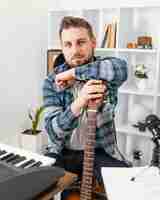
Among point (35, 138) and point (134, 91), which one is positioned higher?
point (134, 91)

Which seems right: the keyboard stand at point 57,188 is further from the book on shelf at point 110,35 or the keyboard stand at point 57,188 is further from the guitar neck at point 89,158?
the book on shelf at point 110,35

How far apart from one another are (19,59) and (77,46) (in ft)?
4.73

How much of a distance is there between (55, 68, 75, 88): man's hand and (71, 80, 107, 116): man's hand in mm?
117

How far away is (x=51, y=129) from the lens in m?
1.83

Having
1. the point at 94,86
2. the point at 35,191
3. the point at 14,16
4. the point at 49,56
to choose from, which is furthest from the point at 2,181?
the point at 14,16

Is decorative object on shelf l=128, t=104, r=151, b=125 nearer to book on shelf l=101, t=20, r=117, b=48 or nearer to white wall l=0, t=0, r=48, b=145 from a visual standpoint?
book on shelf l=101, t=20, r=117, b=48

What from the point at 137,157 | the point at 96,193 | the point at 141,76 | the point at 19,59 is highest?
the point at 19,59

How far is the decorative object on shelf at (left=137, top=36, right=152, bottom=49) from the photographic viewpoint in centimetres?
267

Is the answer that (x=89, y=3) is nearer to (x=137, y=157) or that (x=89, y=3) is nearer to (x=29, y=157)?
(x=137, y=157)

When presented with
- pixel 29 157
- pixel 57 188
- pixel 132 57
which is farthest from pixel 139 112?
pixel 57 188

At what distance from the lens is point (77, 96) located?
5.72 ft

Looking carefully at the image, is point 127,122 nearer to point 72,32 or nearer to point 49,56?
point 49,56

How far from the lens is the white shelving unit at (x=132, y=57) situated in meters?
2.63

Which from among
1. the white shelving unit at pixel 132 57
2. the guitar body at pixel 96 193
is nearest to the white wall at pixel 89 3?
the white shelving unit at pixel 132 57
